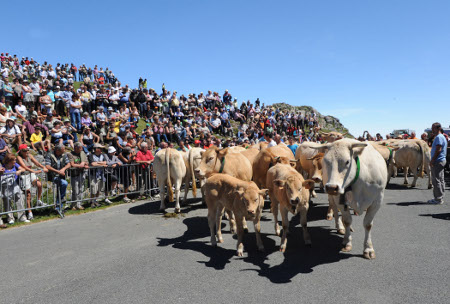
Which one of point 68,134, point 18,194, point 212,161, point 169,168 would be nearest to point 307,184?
point 212,161

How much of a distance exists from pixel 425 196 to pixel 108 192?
10443 millimetres

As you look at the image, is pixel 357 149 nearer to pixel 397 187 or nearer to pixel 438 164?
pixel 438 164

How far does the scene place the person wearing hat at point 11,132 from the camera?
1029 centimetres

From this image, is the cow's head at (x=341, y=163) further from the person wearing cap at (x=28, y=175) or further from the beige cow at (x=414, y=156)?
the beige cow at (x=414, y=156)

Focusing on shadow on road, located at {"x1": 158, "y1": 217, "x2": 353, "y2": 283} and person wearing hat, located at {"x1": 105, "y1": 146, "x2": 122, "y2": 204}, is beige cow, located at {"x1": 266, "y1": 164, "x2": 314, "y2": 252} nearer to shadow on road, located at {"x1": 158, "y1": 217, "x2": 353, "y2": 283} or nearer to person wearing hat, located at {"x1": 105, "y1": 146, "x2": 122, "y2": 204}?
shadow on road, located at {"x1": 158, "y1": 217, "x2": 353, "y2": 283}

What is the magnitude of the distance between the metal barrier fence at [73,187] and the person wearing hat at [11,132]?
236cm

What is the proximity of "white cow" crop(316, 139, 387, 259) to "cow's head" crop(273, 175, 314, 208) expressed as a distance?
1.36 ft

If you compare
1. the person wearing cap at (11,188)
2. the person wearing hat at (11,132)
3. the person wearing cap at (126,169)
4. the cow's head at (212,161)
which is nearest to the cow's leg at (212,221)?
the cow's head at (212,161)

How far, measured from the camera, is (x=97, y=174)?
370 inches

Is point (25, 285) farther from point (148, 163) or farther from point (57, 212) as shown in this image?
point (148, 163)

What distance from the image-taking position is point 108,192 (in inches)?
386

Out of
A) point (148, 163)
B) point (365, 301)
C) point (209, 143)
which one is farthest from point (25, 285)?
point (209, 143)

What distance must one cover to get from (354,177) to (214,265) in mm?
2632

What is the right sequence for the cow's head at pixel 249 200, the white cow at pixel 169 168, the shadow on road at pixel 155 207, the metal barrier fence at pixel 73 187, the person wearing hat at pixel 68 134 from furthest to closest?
the person wearing hat at pixel 68 134 < the white cow at pixel 169 168 < the shadow on road at pixel 155 207 < the metal barrier fence at pixel 73 187 < the cow's head at pixel 249 200
